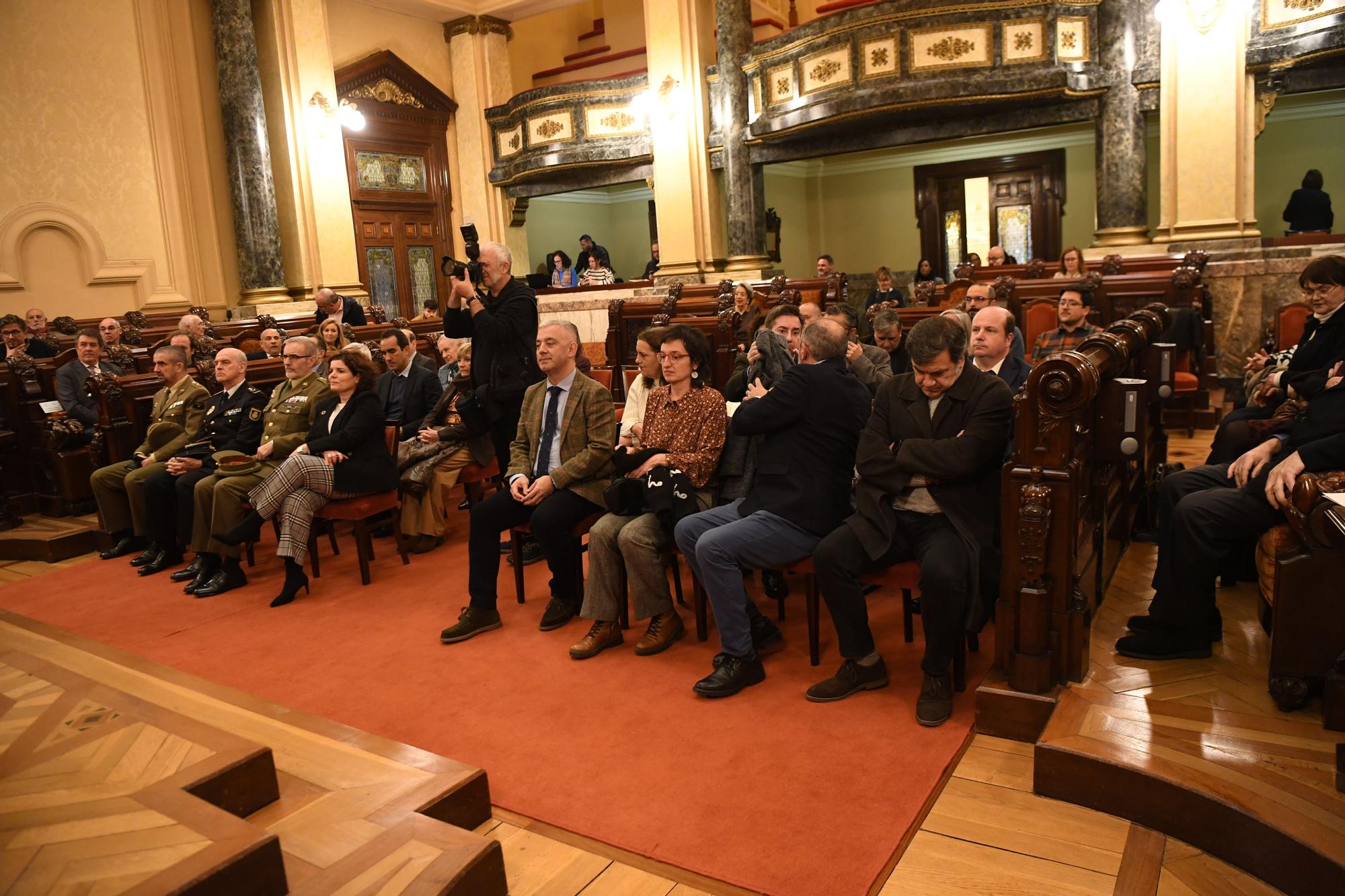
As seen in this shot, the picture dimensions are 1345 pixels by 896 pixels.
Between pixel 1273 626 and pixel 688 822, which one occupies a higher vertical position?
A: pixel 1273 626

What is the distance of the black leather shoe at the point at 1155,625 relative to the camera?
2.86 metres

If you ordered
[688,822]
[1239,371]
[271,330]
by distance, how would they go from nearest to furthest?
[688,822]
[271,330]
[1239,371]

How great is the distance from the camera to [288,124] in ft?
34.4

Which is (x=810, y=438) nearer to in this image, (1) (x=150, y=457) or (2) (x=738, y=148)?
(1) (x=150, y=457)

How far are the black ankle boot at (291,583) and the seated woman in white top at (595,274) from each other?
834cm

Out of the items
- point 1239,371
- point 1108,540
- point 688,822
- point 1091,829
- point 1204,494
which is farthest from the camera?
point 1239,371

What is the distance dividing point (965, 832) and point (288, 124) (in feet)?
34.7

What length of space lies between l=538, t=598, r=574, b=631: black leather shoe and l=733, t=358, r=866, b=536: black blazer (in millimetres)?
1051

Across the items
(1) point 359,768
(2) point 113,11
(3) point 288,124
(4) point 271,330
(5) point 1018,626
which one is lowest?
(1) point 359,768

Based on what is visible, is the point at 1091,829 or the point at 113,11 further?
the point at 113,11

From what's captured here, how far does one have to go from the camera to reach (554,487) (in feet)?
12.4

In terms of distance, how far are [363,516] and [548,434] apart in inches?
44.5

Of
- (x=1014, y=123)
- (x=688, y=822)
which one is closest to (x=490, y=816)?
(x=688, y=822)

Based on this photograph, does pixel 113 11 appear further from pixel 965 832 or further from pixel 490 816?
pixel 965 832
